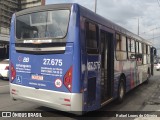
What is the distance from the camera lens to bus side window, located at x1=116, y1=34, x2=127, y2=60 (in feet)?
33.2

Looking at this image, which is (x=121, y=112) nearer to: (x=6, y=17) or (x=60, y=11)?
(x=60, y=11)

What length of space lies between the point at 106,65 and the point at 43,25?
268 centimetres

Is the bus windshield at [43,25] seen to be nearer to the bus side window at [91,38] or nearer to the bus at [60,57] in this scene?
the bus at [60,57]

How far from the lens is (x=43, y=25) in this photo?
24.7ft

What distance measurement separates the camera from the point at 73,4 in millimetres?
7086

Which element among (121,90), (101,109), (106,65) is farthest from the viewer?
(121,90)

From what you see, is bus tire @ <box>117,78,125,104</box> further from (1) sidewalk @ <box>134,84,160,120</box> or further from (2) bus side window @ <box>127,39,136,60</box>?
(2) bus side window @ <box>127,39,136,60</box>

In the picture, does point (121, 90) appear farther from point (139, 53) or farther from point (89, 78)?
point (139, 53)

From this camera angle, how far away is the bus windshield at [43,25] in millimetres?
7191

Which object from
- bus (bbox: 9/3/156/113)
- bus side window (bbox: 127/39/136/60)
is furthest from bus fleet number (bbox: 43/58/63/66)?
bus side window (bbox: 127/39/136/60)

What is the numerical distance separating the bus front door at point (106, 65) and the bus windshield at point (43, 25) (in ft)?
5.46

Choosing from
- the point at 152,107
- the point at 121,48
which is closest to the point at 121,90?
the point at 152,107

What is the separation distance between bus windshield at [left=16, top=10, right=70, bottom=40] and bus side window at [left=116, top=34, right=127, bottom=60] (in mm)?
3353

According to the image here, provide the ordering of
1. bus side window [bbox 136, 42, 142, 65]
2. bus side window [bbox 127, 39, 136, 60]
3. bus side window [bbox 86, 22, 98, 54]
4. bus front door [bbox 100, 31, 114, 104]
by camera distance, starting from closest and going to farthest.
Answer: bus side window [bbox 86, 22, 98, 54]
bus front door [bbox 100, 31, 114, 104]
bus side window [bbox 127, 39, 136, 60]
bus side window [bbox 136, 42, 142, 65]
